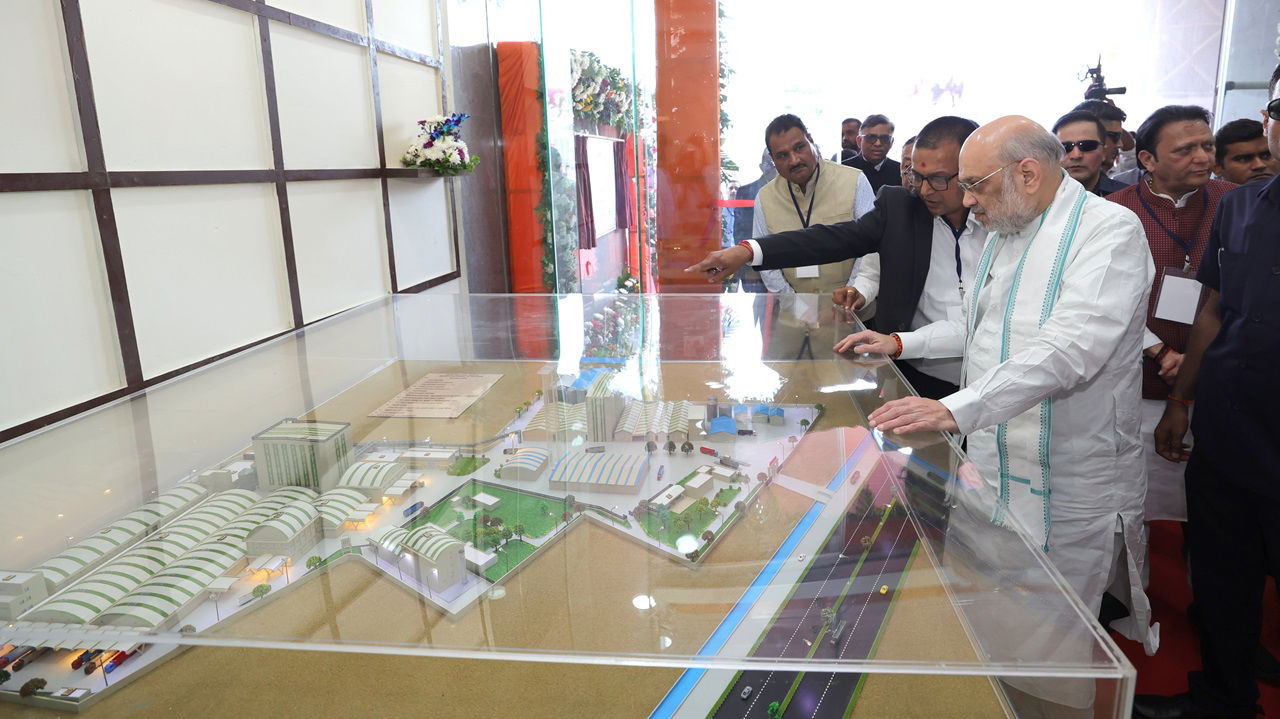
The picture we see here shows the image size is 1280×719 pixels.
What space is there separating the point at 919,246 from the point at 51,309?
2399 millimetres

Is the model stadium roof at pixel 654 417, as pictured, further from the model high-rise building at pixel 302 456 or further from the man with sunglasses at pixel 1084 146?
the man with sunglasses at pixel 1084 146

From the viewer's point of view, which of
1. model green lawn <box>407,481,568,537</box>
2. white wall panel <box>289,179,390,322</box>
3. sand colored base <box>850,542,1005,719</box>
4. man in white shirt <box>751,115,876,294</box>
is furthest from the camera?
white wall panel <box>289,179,390,322</box>

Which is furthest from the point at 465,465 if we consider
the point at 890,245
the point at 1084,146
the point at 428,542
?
the point at 1084,146

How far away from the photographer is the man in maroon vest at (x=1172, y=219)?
231 cm

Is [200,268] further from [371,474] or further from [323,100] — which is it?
[371,474]

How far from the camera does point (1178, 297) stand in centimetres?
232

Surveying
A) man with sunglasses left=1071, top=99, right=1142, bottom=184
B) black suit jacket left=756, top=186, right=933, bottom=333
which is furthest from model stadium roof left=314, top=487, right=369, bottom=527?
man with sunglasses left=1071, top=99, right=1142, bottom=184

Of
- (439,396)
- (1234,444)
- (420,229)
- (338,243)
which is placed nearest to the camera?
(1234,444)

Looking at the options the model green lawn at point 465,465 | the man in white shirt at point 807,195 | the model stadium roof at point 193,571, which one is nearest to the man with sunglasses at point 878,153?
the man in white shirt at point 807,195

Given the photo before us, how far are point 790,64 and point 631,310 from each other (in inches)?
176

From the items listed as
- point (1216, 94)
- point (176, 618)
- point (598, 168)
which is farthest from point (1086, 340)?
point (1216, 94)

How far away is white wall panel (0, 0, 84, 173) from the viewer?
1911 mm

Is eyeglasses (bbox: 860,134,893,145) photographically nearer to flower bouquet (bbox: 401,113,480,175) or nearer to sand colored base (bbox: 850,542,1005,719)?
flower bouquet (bbox: 401,113,480,175)

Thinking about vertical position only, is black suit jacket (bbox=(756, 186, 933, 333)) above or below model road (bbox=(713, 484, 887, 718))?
above
